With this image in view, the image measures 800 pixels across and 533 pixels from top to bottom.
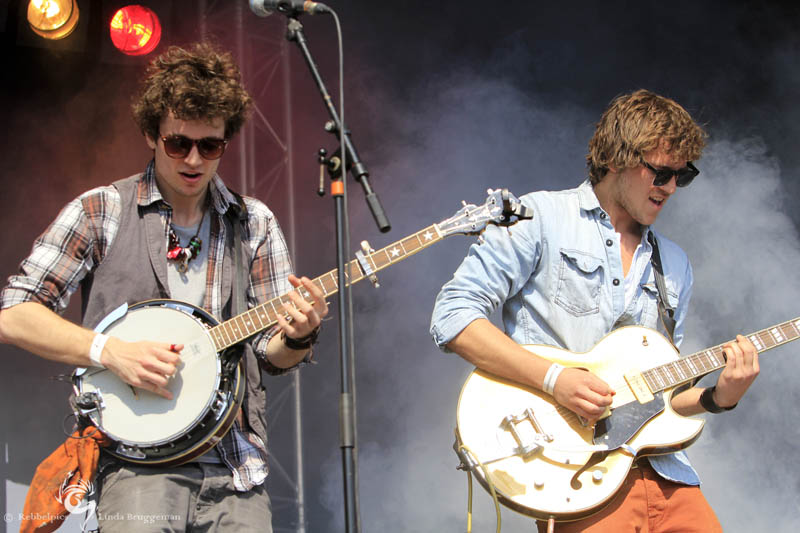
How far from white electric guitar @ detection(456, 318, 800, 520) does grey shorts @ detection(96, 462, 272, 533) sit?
2.61ft

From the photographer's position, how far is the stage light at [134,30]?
16.7 feet

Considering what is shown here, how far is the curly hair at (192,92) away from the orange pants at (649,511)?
74.5 inches

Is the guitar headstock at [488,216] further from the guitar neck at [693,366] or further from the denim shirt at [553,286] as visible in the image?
the guitar neck at [693,366]

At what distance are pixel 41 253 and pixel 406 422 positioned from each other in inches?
121

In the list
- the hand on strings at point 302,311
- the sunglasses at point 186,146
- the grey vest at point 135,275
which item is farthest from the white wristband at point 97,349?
the sunglasses at point 186,146

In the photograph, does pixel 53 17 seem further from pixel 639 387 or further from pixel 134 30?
pixel 639 387

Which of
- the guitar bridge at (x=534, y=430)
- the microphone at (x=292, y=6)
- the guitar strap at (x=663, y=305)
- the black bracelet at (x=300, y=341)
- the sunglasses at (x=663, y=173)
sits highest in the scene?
the microphone at (x=292, y=6)

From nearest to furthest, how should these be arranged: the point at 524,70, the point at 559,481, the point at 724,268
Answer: the point at 559,481, the point at 724,268, the point at 524,70

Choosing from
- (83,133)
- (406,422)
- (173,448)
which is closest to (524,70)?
(406,422)

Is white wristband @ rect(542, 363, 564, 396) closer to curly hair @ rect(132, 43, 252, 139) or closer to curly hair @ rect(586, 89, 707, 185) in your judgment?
curly hair @ rect(586, 89, 707, 185)

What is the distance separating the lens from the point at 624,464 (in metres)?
2.88

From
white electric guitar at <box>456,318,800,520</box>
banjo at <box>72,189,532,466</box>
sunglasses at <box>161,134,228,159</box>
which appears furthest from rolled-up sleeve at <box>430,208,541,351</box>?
sunglasses at <box>161,134,228,159</box>

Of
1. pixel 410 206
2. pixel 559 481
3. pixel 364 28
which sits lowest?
pixel 559 481

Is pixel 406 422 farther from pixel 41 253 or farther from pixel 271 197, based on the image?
pixel 41 253
